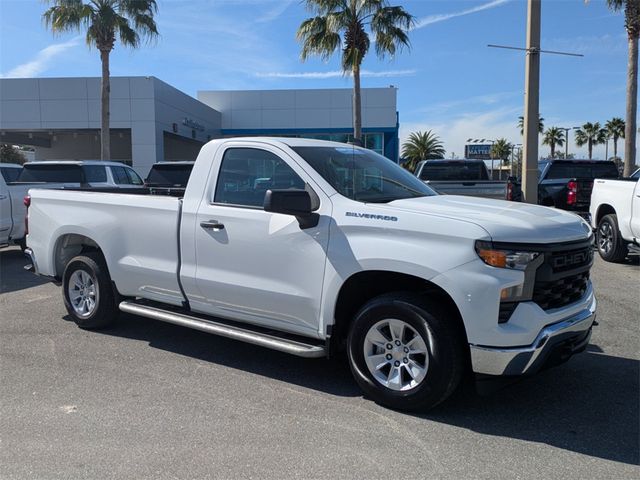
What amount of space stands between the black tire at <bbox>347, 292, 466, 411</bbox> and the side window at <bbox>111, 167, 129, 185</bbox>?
11253 mm

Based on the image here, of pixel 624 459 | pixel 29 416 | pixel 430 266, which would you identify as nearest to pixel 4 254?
pixel 29 416

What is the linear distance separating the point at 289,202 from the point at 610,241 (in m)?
7.90

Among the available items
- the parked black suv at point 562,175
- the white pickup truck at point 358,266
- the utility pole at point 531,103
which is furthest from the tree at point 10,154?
the white pickup truck at point 358,266

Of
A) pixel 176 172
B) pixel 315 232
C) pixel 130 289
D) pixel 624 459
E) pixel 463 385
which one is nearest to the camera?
pixel 624 459

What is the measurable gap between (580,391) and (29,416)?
4.12 m

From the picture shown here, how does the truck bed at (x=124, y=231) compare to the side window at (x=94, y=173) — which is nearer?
the truck bed at (x=124, y=231)

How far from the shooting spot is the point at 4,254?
38.8 ft

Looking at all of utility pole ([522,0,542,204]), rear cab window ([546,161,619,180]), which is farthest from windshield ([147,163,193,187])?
rear cab window ([546,161,619,180])

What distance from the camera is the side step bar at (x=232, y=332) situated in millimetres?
4258

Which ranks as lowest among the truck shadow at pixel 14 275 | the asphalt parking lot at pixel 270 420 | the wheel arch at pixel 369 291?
the asphalt parking lot at pixel 270 420

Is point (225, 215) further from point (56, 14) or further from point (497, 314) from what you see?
point (56, 14)

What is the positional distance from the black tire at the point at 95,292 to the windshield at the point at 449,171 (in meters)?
10.7

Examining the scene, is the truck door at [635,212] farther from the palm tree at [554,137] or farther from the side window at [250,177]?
the palm tree at [554,137]

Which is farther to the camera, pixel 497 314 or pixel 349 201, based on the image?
pixel 349 201
